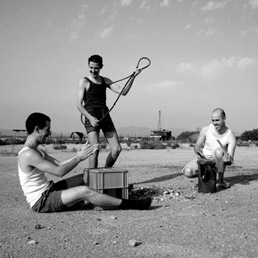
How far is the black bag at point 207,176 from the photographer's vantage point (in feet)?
19.4

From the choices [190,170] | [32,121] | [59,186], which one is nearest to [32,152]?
[32,121]

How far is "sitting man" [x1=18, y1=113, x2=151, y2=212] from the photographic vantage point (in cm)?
426

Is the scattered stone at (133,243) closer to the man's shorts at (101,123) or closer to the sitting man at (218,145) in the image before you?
the man's shorts at (101,123)

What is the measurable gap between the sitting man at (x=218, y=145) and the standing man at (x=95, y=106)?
4.80 ft

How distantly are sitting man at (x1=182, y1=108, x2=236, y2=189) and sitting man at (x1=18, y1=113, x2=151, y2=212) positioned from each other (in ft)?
6.41

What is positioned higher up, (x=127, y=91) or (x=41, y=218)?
(x=127, y=91)

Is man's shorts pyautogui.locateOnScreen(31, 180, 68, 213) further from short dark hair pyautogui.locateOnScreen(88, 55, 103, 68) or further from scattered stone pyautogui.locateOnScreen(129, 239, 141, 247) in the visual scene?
short dark hair pyautogui.locateOnScreen(88, 55, 103, 68)

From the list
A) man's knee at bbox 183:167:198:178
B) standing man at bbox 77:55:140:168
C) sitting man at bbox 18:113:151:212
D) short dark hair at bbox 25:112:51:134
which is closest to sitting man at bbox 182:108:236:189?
man's knee at bbox 183:167:198:178

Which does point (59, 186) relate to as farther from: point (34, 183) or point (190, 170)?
point (190, 170)

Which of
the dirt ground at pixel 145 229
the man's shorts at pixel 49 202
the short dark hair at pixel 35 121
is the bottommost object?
the dirt ground at pixel 145 229

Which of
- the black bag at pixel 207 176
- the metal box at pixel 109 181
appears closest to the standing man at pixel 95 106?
the metal box at pixel 109 181

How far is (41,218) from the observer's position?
4.32 m

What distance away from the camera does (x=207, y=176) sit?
233 inches

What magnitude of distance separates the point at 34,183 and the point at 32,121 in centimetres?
75
